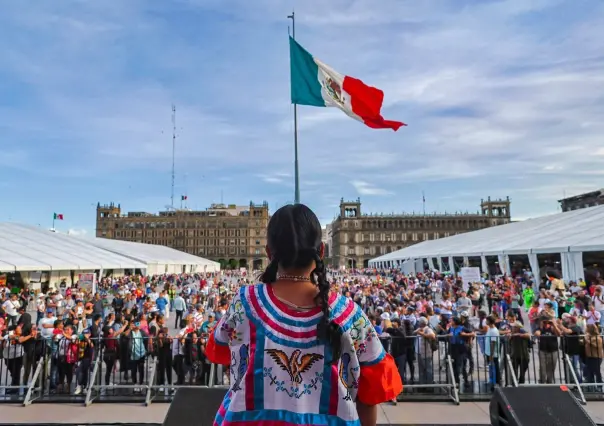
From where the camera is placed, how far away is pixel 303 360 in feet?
5.98

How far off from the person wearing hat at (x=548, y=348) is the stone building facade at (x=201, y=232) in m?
116

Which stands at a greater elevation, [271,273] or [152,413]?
[271,273]

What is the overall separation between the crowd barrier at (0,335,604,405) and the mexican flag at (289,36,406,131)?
4049mm

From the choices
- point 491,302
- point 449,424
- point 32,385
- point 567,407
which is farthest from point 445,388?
point 491,302

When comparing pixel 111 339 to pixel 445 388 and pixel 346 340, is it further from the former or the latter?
pixel 346 340

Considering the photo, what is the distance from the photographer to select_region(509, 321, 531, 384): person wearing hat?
8.39 m

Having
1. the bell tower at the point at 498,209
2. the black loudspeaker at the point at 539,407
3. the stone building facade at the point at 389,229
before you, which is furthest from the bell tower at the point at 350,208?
the black loudspeaker at the point at 539,407

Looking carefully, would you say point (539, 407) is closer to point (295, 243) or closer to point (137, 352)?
point (295, 243)

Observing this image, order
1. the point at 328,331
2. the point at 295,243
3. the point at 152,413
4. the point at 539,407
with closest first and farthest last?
the point at 328,331 → the point at 295,243 → the point at 539,407 → the point at 152,413

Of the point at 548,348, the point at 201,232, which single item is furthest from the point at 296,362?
the point at 201,232

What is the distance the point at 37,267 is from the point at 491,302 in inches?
898

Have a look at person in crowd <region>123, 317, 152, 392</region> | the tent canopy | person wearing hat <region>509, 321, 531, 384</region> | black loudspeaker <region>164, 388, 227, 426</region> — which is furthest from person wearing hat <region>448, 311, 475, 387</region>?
the tent canopy

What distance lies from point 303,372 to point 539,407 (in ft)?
14.8

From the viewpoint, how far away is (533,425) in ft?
16.3
